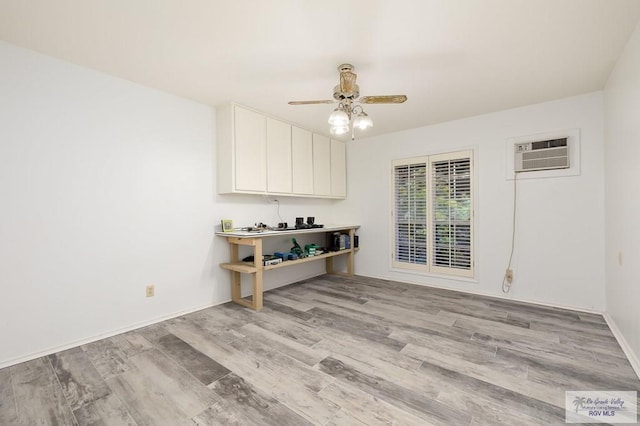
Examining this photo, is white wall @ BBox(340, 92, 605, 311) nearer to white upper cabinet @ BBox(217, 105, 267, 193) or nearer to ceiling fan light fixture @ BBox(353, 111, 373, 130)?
ceiling fan light fixture @ BBox(353, 111, 373, 130)

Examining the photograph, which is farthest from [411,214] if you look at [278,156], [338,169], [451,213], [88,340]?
[88,340]

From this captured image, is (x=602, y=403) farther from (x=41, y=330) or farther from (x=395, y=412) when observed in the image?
(x=41, y=330)

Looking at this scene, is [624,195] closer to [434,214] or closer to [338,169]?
[434,214]

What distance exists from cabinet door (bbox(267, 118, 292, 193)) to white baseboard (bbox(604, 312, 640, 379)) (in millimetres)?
3587

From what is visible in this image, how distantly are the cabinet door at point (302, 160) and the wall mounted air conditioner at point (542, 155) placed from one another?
8.91ft

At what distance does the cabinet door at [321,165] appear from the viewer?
446cm

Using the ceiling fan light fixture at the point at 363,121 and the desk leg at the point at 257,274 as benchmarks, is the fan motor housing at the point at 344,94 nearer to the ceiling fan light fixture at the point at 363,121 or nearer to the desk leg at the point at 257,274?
the ceiling fan light fixture at the point at 363,121

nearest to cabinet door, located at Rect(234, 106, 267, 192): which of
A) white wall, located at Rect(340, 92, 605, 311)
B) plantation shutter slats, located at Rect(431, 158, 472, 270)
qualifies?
white wall, located at Rect(340, 92, 605, 311)

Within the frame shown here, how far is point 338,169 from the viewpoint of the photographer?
4.91m

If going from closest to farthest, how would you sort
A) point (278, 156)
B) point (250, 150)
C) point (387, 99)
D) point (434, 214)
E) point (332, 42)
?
point (332, 42) → point (387, 99) → point (250, 150) → point (278, 156) → point (434, 214)

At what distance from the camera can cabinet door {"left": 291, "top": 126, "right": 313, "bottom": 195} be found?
409cm

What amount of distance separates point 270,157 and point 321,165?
1094mm

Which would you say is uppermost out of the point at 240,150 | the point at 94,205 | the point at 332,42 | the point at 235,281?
the point at 332,42

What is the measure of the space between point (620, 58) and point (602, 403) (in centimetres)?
260
